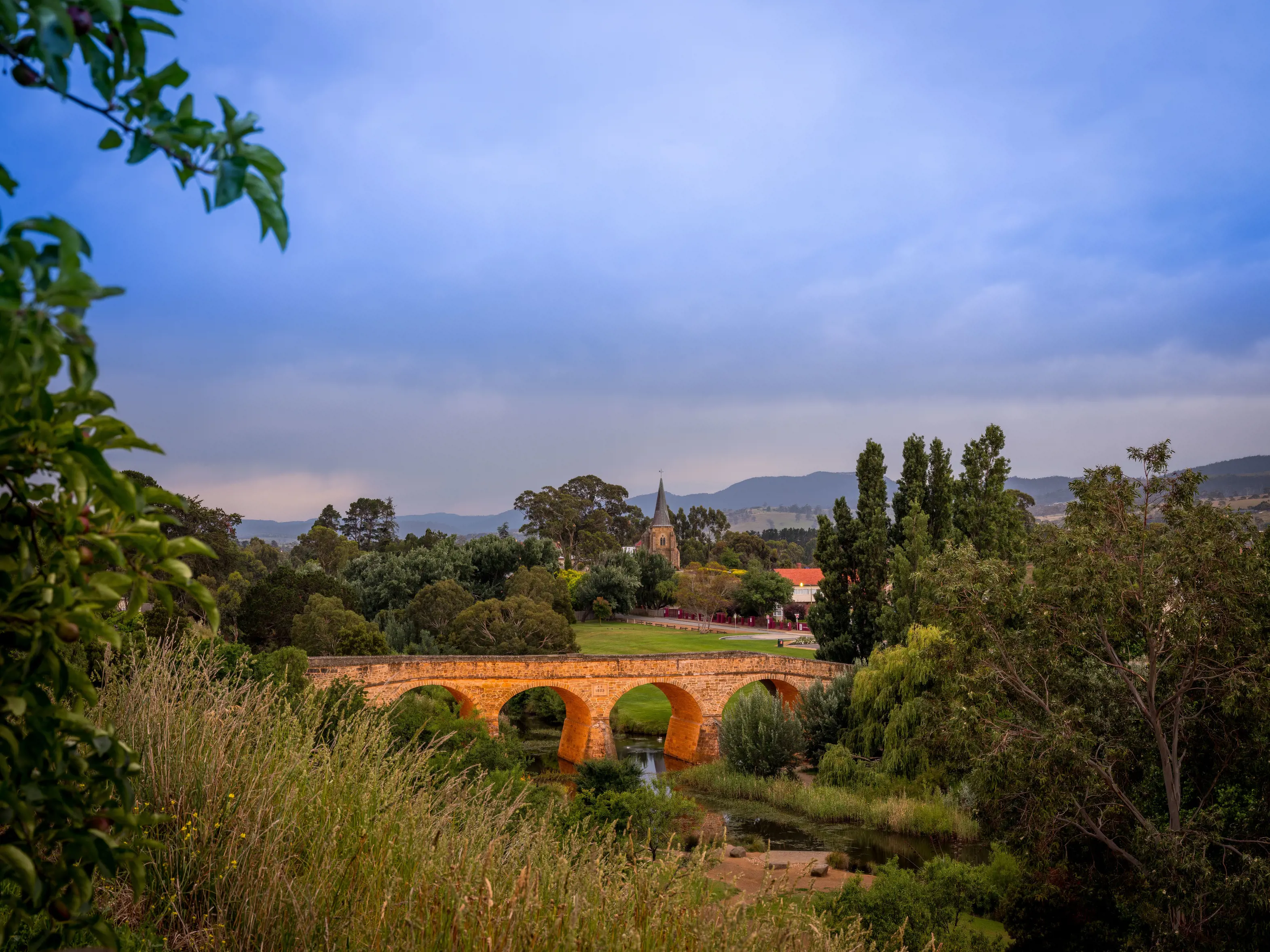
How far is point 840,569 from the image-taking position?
29094mm

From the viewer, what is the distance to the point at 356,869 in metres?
3.93

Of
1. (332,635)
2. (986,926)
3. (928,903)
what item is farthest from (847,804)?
(332,635)

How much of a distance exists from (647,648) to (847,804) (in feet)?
69.3

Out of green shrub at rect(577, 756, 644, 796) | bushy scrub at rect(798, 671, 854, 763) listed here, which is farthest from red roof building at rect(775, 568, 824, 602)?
green shrub at rect(577, 756, 644, 796)

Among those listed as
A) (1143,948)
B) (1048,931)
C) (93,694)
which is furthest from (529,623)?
(93,694)

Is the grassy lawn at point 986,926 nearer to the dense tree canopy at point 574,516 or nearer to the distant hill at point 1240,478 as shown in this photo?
the distant hill at point 1240,478

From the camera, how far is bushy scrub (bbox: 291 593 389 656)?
26766mm

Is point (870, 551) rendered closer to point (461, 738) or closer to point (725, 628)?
point (461, 738)

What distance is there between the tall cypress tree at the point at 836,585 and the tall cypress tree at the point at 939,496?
2.57m

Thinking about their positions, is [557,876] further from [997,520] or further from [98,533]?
[997,520]

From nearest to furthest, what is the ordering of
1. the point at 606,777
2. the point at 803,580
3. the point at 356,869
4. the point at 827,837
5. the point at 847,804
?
the point at 356,869
the point at 606,777
the point at 827,837
the point at 847,804
the point at 803,580

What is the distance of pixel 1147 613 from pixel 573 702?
18950 mm

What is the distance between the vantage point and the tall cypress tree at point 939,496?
28.5 metres

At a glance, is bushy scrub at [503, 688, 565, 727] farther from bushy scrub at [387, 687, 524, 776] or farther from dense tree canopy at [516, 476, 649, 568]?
dense tree canopy at [516, 476, 649, 568]
